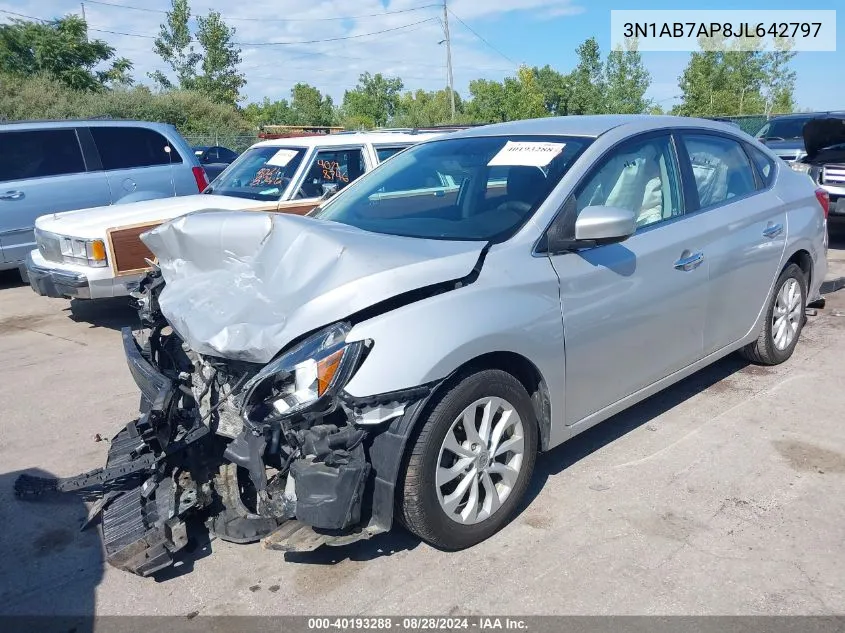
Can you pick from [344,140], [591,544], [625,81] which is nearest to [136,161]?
[344,140]

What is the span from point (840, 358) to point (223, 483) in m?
4.69

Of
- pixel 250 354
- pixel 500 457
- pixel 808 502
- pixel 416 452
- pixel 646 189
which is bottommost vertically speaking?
pixel 808 502

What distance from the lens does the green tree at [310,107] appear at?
208ft

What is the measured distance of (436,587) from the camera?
2.97 meters

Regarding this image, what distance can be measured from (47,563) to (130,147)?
7182 mm

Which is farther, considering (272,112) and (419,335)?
(272,112)

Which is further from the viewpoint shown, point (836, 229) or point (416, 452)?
point (836, 229)

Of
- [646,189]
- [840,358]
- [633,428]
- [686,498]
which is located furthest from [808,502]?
[840,358]

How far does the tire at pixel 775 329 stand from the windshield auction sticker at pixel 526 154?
84.3 inches

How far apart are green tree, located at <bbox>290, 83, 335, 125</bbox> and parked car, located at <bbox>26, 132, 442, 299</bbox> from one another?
181 ft

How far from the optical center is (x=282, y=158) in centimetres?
755

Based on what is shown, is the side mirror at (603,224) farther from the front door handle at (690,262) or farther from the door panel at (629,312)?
the front door handle at (690,262)

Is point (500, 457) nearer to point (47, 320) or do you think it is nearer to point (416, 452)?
point (416, 452)

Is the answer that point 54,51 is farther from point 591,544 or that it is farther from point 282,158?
point 591,544
